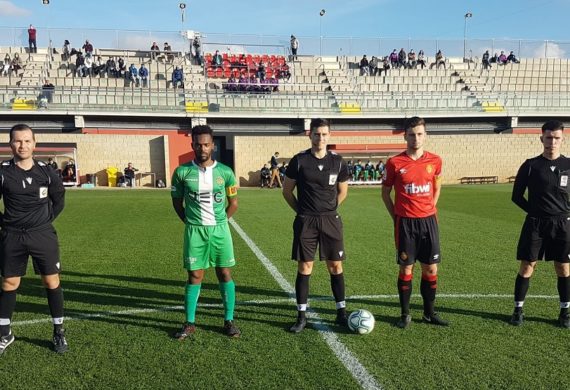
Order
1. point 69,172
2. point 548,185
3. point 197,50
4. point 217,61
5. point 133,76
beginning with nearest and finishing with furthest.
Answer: point 548,185 → point 69,172 → point 133,76 → point 217,61 → point 197,50

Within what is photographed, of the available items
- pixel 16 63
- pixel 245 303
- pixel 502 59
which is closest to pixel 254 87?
pixel 16 63

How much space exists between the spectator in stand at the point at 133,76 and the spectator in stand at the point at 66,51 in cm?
524

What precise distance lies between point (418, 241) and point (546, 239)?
49.8 inches

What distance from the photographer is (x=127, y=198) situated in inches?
703

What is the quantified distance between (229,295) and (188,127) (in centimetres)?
2382

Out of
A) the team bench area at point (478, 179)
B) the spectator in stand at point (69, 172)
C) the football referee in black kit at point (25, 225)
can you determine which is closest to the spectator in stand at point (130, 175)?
the spectator in stand at point (69, 172)

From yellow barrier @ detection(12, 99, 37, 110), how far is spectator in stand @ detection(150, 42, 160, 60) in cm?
1028

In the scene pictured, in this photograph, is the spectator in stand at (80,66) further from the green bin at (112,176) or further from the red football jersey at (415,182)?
the red football jersey at (415,182)

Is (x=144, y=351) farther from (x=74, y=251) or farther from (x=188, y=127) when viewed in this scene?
(x=188, y=127)

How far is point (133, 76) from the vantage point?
2884cm

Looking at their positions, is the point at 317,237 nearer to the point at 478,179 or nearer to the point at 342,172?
the point at 342,172

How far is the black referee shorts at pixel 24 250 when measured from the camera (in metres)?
3.71

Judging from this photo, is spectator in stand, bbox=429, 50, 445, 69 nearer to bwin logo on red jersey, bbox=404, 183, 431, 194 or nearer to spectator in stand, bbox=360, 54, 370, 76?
spectator in stand, bbox=360, 54, 370, 76

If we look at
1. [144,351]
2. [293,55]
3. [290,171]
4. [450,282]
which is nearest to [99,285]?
A: [144,351]
